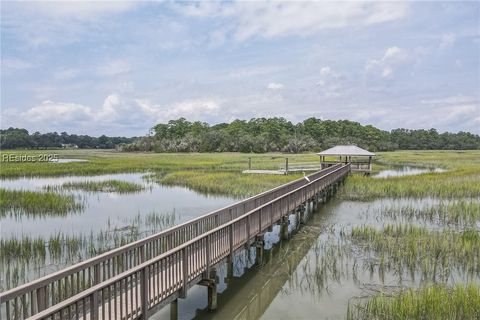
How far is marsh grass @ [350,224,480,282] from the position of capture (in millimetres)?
10633

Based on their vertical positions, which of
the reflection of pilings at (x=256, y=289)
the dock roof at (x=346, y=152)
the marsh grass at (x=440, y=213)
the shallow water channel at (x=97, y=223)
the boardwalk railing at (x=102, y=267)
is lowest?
the reflection of pilings at (x=256, y=289)

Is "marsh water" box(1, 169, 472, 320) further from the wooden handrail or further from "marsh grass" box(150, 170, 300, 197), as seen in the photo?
"marsh grass" box(150, 170, 300, 197)

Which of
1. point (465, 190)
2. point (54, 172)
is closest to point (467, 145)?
point (465, 190)

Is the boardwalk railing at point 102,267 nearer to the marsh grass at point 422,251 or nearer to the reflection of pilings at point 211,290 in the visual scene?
the reflection of pilings at point 211,290

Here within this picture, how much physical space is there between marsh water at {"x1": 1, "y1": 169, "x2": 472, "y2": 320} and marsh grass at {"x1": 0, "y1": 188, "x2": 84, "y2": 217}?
0.89 metres

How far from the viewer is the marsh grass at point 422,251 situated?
10.6 meters

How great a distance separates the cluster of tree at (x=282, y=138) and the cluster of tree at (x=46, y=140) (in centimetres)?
2373

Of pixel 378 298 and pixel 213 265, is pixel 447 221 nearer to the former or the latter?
pixel 378 298

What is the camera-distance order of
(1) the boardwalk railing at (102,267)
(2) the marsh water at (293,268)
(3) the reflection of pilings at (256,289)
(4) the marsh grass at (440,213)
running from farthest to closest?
(4) the marsh grass at (440,213) → (2) the marsh water at (293,268) → (3) the reflection of pilings at (256,289) → (1) the boardwalk railing at (102,267)

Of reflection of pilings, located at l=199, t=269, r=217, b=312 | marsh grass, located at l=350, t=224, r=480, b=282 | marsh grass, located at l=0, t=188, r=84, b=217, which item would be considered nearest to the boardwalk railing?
reflection of pilings, located at l=199, t=269, r=217, b=312

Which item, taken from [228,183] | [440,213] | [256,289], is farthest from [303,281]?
[228,183]

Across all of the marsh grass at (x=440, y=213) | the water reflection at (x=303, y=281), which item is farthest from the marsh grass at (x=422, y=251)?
the marsh grass at (x=440, y=213)

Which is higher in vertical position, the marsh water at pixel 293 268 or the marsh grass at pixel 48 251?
the marsh grass at pixel 48 251

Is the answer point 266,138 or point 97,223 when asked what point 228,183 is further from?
point 266,138
